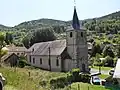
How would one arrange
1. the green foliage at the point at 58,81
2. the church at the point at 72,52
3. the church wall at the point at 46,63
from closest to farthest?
the green foliage at the point at 58,81, the church at the point at 72,52, the church wall at the point at 46,63

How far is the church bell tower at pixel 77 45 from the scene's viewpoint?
4306 cm

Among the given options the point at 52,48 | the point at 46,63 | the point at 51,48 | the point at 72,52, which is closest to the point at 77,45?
the point at 72,52

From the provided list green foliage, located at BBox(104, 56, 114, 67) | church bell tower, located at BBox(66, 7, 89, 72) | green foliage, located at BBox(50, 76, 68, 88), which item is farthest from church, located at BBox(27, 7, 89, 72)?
green foliage, located at BBox(104, 56, 114, 67)

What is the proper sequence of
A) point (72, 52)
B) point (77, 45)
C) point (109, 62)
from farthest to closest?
point (109, 62), point (72, 52), point (77, 45)

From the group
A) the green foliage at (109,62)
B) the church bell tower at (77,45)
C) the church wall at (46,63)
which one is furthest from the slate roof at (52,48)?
the green foliage at (109,62)

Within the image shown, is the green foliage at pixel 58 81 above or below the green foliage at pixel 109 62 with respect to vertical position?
above

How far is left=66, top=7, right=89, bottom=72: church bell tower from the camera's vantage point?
4306 cm

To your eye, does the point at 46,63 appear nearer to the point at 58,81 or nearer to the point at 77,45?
the point at 77,45

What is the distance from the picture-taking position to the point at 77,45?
43.4 m

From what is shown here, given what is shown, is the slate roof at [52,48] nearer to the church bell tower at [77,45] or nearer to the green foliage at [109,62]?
the church bell tower at [77,45]

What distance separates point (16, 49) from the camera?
7169 cm

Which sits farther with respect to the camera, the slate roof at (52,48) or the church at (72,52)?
the slate roof at (52,48)

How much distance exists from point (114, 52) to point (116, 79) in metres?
41.0

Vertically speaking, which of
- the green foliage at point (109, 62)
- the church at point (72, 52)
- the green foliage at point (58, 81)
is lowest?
the green foliage at point (109, 62)
